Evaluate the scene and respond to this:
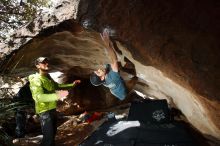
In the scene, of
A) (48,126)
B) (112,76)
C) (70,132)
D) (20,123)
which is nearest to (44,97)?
(48,126)

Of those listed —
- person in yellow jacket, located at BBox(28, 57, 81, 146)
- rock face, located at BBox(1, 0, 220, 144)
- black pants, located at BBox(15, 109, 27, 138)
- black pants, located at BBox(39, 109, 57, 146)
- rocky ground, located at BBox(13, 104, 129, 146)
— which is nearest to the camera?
rock face, located at BBox(1, 0, 220, 144)

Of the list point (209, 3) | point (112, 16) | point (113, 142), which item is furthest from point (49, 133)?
point (209, 3)

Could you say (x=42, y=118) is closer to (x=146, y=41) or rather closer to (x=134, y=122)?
(x=134, y=122)

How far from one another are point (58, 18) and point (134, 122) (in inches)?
113

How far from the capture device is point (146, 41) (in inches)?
182

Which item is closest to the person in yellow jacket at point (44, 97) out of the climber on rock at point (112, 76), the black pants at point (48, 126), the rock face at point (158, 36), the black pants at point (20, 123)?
the black pants at point (48, 126)

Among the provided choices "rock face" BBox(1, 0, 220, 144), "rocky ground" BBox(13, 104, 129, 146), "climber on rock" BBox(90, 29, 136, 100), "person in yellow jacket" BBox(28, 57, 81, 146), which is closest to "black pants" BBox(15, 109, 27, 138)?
"rocky ground" BBox(13, 104, 129, 146)

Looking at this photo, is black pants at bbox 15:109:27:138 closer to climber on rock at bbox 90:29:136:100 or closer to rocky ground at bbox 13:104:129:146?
rocky ground at bbox 13:104:129:146

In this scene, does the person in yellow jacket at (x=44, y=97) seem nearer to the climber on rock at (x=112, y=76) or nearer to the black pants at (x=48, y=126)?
the black pants at (x=48, y=126)

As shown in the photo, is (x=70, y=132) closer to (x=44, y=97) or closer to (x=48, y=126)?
(x=48, y=126)

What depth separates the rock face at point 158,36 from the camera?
408 centimetres

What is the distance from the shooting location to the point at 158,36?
4.46 metres

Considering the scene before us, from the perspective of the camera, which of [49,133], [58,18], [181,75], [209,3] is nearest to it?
[209,3]

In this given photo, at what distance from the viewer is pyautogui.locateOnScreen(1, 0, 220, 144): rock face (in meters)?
4.08
